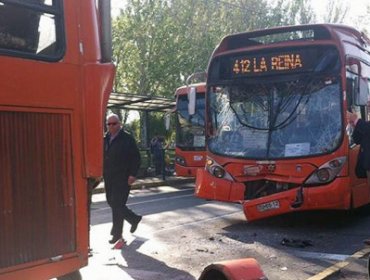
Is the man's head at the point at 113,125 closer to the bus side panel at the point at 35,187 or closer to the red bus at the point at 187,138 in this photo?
the bus side panel at the point at 35,187

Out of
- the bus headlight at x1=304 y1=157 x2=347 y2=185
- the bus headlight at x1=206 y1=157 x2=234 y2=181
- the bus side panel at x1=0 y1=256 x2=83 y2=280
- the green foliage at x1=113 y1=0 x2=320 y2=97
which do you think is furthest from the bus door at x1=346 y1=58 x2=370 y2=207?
the green foliage at x1=113 y1=0 x2=320 y2=97

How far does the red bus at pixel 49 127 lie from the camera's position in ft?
12.5

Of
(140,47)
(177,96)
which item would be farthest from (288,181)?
(140,47)

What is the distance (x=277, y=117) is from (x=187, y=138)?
1024 cm

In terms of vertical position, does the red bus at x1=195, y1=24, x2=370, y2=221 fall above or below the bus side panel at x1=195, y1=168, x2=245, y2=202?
above

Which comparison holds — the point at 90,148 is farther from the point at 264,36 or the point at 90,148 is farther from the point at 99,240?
the point at 264,36

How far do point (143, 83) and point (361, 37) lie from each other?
2099 cm

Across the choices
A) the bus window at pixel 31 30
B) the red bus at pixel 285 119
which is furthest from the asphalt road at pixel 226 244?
the bus window at pixel 31 30

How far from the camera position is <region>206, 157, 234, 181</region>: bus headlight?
10.4 metres

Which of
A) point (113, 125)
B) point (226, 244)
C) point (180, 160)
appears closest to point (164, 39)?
point (180, 160)

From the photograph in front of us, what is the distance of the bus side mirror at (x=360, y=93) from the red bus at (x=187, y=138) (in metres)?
9.50

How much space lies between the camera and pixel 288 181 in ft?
32.1

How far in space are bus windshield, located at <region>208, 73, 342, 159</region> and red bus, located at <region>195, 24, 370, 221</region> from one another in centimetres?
2

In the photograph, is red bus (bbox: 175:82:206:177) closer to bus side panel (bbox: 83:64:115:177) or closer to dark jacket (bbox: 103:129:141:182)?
dark jacket (bbox: 103:129:141:182)
